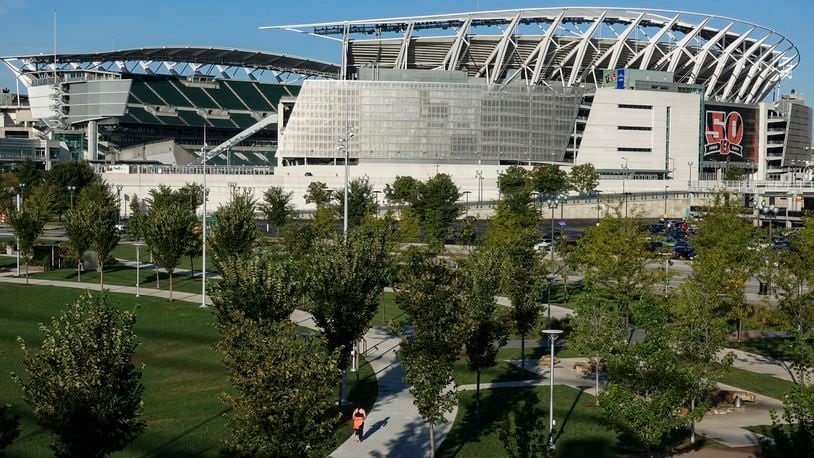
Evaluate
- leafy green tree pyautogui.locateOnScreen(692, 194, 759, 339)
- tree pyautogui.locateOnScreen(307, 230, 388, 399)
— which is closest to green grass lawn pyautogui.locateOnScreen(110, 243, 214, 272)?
leafy green tree pyautogui.locateOnScreen(692, 194, 759, 339)

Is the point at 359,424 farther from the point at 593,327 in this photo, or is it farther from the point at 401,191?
the point at 401,191

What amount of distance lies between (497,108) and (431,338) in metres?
133

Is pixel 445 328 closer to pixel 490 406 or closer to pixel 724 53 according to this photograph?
pixel 490 406

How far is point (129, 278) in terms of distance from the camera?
65188mm

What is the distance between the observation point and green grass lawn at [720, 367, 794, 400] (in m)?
36.3

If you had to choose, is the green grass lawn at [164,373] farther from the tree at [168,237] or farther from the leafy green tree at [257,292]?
the leafy green tree at [257,292]

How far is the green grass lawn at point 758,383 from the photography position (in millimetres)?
36281

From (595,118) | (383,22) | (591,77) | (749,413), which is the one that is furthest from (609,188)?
(749,413)

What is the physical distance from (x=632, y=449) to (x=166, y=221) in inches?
1462

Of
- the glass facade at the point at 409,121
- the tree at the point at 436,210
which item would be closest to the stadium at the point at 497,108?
the glass facade at the point at 409,121

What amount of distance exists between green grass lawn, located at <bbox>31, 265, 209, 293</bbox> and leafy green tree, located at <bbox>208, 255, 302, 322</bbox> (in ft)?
97.5

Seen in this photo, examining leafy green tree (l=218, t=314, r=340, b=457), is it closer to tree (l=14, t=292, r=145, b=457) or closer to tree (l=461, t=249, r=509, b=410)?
tree (l=14, t=292, r=145, b=457)

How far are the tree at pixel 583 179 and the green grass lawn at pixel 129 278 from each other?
83.6 metres

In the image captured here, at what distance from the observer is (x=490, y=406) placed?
33.5 m
